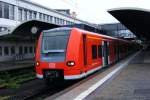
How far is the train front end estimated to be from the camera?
13523 mm

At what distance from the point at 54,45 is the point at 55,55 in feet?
1.92

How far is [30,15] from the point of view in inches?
2277

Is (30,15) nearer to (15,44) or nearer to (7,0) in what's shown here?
(7,0)

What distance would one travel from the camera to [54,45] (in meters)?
14.3

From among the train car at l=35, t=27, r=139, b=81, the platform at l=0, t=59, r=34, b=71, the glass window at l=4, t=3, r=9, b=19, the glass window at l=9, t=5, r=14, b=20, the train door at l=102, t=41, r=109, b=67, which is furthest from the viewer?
the glass window at l=9, t=5, r=14, b=20

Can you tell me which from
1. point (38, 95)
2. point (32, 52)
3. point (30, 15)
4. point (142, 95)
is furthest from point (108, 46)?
point (30, 15)

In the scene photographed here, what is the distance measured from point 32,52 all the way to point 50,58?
34514mm

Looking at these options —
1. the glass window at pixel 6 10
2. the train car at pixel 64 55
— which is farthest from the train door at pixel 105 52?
the glass window at pixel 6 10

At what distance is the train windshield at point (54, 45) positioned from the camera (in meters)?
13.8

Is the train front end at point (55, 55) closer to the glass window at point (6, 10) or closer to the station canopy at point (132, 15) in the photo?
the station canopy at point (132, 15)

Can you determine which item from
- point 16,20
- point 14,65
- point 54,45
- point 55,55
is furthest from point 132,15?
point 16,20

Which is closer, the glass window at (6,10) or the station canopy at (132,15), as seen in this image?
the station canopy at (132,15)

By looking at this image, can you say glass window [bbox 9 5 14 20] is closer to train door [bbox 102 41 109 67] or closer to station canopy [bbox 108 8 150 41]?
station canopy [bbox 108 8 150 41]

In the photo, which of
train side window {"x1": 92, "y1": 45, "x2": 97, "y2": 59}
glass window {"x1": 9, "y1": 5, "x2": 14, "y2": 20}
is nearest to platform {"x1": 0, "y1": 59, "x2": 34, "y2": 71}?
train side window {"x1": 92, "y1": 45, "x2": 97, "y2": 59}
